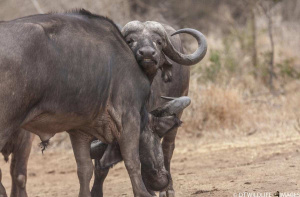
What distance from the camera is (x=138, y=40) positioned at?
6.83 metres

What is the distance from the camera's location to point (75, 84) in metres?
5.96

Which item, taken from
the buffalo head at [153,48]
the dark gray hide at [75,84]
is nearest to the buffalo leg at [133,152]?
the dark gray hide at [75,84]

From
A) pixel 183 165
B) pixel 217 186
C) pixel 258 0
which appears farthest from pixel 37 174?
pixel 258 0

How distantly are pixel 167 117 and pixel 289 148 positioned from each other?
11.5ft

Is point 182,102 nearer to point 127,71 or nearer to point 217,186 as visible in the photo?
point 127,71

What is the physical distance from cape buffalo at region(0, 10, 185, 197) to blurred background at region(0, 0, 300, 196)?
5.60 ft

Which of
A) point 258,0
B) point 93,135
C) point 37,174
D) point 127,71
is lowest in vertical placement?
point 37,174

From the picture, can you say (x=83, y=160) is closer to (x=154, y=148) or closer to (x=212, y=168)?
(x=154, y=148)

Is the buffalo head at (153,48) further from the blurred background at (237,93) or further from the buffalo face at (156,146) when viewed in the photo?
the blurred background at (237,93)

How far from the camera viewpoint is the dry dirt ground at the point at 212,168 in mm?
8078

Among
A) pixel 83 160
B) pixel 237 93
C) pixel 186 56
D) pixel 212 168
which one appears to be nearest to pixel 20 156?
pixel 83 160

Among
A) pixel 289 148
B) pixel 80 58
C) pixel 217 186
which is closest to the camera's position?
pixel 80 58

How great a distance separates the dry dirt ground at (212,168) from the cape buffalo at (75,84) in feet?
5.17

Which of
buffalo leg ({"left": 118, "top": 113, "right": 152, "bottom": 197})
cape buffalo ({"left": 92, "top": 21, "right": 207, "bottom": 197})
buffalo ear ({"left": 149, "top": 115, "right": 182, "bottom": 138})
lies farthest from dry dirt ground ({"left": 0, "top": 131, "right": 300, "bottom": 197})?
buffalo leg ({"left": 118, "top": 113, "right": 152, "bottom": 197})
